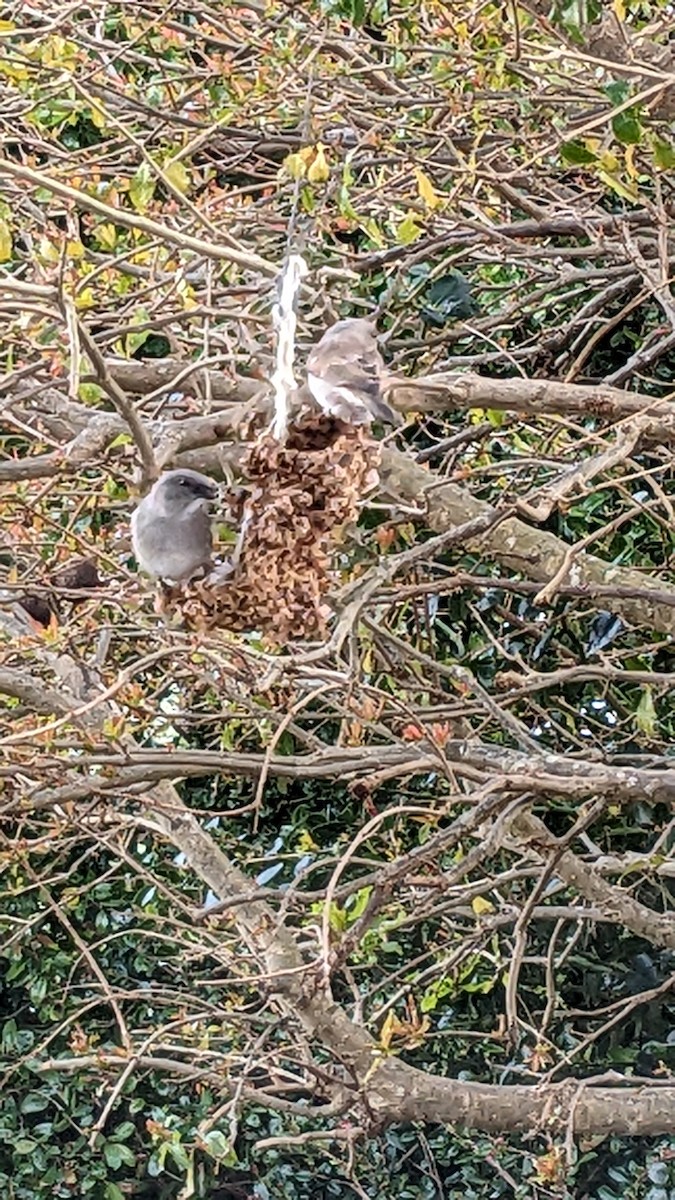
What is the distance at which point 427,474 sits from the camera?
190 centimetres

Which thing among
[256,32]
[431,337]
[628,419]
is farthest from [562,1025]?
[256,32]

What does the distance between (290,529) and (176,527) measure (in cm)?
11

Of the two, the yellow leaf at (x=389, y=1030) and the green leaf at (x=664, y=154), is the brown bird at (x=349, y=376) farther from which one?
the yellow leaf at (x=389, y=1030)

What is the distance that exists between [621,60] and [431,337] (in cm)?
75

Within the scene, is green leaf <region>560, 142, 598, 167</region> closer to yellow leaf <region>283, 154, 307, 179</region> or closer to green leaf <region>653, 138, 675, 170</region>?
green leaf <region>653, 138, 675, 170</region>

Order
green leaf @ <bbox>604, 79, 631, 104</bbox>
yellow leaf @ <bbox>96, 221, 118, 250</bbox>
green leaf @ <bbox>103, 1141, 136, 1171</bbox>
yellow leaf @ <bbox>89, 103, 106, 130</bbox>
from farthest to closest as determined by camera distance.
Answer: green leaf @ <bbox>103, 1141, 136, 1171</bbox> → yellow leaf @ <bbox>96, 221, 118, 250</bbox> → yellow leaf @ <bbox>89, 103, 106, 130</bbox> → green leaf @ <bbox>604, 79, 631, 104</bbox>

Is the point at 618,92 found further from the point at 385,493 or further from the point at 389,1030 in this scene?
the point at 389,1030

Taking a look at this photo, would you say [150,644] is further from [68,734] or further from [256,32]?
[256,32]

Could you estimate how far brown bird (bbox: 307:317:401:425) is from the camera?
1.12 metres

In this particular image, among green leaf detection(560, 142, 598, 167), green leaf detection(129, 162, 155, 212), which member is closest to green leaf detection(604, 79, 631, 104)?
green leaf detection(560, 142, 598, 167)

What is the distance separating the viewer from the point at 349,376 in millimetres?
1151

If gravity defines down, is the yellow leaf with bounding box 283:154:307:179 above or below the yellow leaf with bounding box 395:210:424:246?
above

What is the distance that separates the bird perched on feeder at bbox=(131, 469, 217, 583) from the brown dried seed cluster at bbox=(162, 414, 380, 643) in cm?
2

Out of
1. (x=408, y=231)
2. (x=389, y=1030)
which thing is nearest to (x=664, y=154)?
(x=408, y=231)
